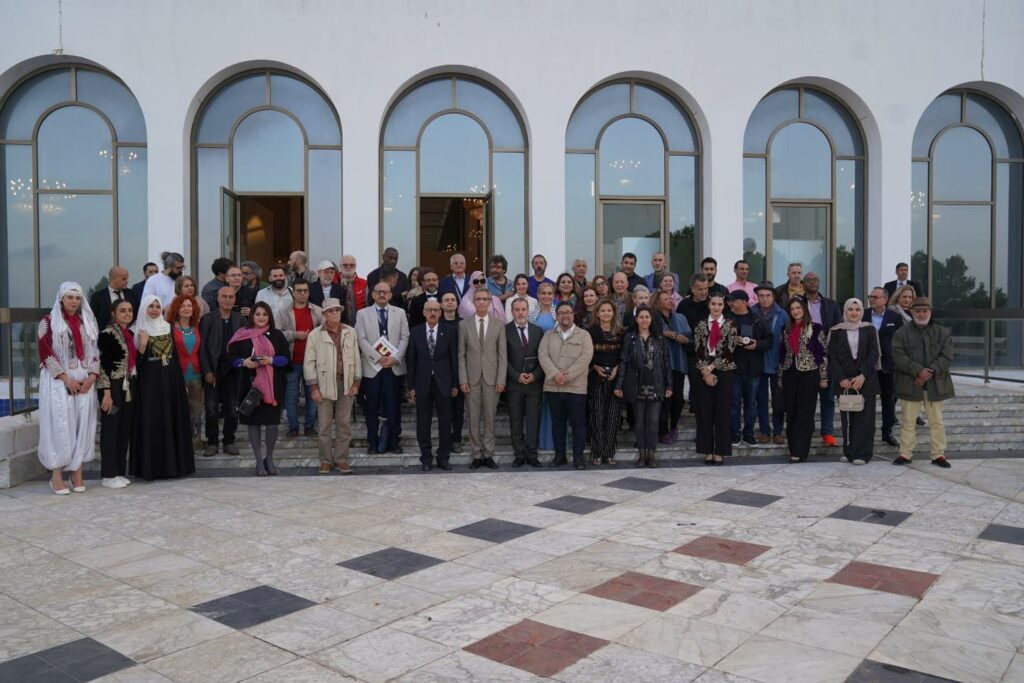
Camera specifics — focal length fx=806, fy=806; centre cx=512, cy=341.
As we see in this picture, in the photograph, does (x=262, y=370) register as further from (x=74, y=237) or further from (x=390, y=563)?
(x=74, y=237)

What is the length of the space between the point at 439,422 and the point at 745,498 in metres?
3.24

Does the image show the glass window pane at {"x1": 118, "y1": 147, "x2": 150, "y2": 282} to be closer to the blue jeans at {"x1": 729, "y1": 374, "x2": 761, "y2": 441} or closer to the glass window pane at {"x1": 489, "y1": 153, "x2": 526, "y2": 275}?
the glass window pane at {"x1": 489, "y1": 153, "x2": 526, "y2": 275}

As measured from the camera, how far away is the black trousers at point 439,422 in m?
8.60

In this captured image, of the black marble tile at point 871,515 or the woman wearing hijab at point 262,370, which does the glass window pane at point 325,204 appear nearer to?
the woman wearing hijab at point 262,370

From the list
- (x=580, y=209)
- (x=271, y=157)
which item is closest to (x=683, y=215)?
(x=580, y=209)

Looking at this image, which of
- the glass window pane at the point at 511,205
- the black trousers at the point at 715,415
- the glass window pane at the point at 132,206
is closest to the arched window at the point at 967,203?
the glass window pane at the point at 511,205

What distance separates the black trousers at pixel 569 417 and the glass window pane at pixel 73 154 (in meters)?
8.44

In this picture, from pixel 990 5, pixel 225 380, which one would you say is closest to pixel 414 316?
pixel 225 380

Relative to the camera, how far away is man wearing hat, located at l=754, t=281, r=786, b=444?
934 centimetres

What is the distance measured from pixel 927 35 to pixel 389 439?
37.5 feet

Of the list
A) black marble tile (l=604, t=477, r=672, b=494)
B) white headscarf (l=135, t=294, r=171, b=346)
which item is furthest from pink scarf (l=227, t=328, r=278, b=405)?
black marble tile (l=604, t=477, r=672, b=494)

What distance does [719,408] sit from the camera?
350 inches

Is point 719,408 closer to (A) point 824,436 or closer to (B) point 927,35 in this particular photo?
(A) point 824,436

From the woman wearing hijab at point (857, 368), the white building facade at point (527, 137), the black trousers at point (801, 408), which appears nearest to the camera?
the woman wearing hijab at point (857, 368)
